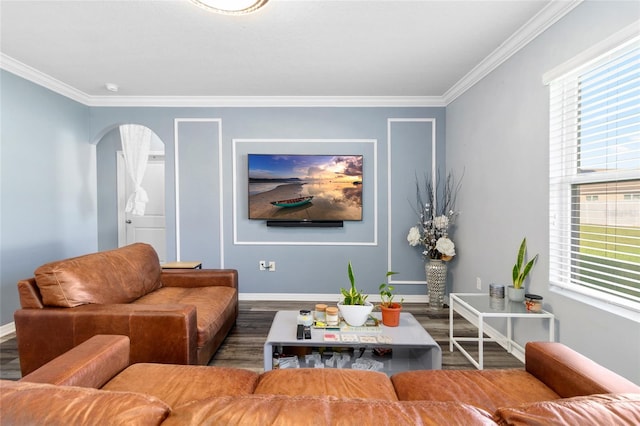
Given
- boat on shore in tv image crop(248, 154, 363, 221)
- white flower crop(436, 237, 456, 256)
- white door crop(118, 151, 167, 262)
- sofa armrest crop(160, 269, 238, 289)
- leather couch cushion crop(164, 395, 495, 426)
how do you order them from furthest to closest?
white door crop(118, 151, 167, 262) → boat on shore in tv image crop(248, 154, 363, 221) → white flower crop(436, 237, 456, 256) → sofa armrest crop(160, 269, 238, 289) → leather couch cushion crop(164, 395, 495, 426)

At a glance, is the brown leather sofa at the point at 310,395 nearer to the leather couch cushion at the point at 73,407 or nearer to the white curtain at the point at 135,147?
the leather couch cushion at the point at 73,407

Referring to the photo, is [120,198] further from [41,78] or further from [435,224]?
[435,224]

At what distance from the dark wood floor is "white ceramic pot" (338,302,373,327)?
0.78 m

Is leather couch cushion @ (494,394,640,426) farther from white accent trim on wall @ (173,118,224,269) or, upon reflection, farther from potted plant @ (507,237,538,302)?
white accent trim on wall @ (173,118,224,269)

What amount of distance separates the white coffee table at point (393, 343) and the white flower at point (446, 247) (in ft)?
4.70

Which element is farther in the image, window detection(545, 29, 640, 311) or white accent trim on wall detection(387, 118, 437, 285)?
white accent trim on wall detection(387, 118, 437, 285)

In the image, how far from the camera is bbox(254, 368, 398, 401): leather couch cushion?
3.89 feet

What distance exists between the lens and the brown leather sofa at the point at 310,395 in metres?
0.60

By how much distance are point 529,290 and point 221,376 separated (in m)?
2.23

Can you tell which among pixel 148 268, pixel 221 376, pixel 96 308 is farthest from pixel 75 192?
pixel 221 376

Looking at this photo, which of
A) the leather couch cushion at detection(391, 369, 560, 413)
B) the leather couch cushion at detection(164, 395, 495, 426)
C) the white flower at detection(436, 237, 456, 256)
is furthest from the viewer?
the white flower at detection(436, 237, 456, 256)

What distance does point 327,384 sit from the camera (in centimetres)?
124

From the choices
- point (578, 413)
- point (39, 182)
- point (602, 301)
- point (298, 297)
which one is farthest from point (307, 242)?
point (578, 413)

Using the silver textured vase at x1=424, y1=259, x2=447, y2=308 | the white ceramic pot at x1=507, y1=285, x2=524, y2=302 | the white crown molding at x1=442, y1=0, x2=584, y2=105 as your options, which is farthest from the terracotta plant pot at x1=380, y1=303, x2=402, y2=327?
the white crown molding at x1=442, y1=0, x2=584, y2=105
